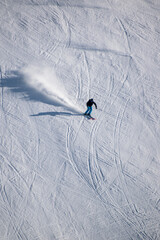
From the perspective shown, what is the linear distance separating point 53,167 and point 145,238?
4.03 metres

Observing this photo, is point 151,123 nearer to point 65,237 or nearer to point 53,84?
point 53,84

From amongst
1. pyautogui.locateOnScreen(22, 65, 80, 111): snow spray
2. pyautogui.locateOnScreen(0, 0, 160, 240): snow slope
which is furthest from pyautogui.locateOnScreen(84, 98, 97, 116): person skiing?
pyautogui.locateOnScreen(22, 65, 80, 111): snow spray

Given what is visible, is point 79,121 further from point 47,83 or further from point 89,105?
point 47,83

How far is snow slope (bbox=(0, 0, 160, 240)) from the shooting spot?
24.0 feet

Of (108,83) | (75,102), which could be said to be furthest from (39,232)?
(108,83)

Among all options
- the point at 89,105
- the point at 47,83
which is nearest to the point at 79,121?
the point at 89,105

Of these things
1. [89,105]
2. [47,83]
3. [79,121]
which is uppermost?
[47,83]

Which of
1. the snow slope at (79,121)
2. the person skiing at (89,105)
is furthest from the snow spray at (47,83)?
the person skiing at (89,105)

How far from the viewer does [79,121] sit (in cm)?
848

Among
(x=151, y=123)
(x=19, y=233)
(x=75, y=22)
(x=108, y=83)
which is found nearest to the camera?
(x=19, y=233)

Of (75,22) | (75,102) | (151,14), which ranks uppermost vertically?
(151,14)

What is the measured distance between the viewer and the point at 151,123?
8.53 m

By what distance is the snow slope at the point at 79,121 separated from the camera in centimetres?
730

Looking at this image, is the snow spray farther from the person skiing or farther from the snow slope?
the person skiing
